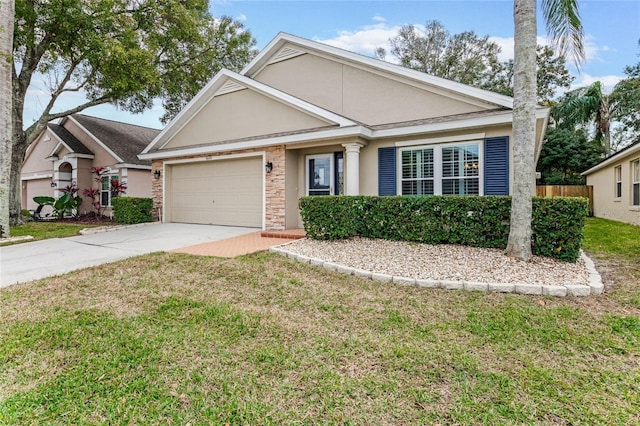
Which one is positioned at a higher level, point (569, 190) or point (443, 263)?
point (569, 190)

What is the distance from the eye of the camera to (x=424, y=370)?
9.31 ft

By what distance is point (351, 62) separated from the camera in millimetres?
10617

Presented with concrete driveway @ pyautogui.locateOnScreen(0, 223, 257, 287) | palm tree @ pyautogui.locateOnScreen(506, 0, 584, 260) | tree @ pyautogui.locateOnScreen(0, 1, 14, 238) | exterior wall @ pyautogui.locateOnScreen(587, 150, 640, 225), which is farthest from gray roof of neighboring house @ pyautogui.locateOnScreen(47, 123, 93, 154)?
exterior wall @ pyautogui.locateOnScreen(587, 150, 640, 225)

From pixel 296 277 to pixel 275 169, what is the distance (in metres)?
5.64

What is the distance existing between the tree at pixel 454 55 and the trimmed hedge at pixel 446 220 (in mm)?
21741

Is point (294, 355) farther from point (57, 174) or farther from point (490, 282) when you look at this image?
point (57, 174)

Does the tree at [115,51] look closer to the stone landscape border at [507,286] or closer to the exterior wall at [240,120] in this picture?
the exterior wall at [240,120]

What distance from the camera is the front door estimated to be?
10.3 meters

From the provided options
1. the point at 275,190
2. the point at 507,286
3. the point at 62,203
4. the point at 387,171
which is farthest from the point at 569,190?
the point at 62,203

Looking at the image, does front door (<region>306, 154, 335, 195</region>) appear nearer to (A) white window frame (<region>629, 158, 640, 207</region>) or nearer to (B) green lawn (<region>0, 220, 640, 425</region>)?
(B) green lawn (<region>0, 220, 640, 425</region>)

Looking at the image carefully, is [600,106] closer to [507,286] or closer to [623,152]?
[623,152]

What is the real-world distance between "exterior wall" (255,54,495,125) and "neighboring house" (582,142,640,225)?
817 cm

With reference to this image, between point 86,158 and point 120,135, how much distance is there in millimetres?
2332

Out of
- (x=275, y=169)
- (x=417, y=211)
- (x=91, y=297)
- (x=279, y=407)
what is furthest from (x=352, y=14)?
(x=279, y=407)
